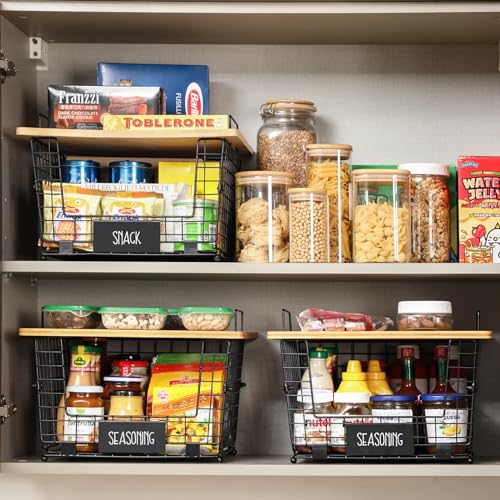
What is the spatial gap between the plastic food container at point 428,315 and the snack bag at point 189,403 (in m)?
0.38

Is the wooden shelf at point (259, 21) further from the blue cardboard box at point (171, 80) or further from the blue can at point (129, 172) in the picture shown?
the blue can at point (129, 172)

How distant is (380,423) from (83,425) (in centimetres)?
57

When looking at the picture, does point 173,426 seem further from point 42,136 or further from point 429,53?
point 429,53

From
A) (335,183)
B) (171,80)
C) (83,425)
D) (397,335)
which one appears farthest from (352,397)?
(171,80)

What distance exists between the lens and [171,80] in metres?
1.91

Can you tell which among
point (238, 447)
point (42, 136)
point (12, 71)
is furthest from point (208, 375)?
point (12, 71)

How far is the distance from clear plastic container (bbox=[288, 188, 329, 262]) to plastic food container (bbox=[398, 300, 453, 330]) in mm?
199

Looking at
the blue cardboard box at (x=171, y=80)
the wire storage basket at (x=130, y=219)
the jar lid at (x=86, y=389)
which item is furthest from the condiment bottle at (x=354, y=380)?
the blue cardboard box at (x=171, y=80)

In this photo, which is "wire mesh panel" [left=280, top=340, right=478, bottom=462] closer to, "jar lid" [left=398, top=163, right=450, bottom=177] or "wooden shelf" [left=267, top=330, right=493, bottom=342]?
"wooden shelf" [left=267, top=330, right=493, bottom=342]

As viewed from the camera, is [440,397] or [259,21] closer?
[440,397]

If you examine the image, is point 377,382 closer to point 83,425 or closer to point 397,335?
point 397,335

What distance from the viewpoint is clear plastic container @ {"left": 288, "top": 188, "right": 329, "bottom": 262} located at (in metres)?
1.77

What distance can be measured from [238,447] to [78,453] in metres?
0.38

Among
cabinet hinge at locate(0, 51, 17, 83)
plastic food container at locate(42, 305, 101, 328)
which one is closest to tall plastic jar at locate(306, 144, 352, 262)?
plastic food container at locate(42, 305, 101, 328)
